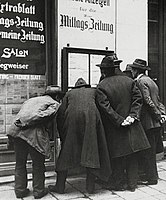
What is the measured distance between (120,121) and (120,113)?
19cm

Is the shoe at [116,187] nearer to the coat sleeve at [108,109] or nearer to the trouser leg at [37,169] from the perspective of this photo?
the coat sleeve at [108,109]

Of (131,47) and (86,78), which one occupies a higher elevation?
(131,47)

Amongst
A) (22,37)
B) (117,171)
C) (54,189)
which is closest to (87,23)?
(22,37)

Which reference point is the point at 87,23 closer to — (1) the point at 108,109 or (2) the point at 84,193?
(1) the point at 108,109

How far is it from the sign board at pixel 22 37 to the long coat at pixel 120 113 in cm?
163

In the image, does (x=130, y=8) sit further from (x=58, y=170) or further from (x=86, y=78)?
(x=58, y=170)

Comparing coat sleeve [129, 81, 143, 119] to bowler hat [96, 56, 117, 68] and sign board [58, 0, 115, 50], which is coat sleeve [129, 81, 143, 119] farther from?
sign board [58, 0, 115, 50]

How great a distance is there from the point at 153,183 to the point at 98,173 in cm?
122

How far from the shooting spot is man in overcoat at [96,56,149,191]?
558 cm

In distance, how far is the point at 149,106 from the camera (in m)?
5.97

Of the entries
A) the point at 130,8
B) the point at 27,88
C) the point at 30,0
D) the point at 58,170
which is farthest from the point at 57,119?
the point at 130,8

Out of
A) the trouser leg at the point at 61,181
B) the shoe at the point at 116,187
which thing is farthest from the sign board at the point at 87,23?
the shoe at the point at 116,187

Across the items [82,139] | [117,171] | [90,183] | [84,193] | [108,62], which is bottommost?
[84,193]

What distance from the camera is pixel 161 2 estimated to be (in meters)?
8.27
